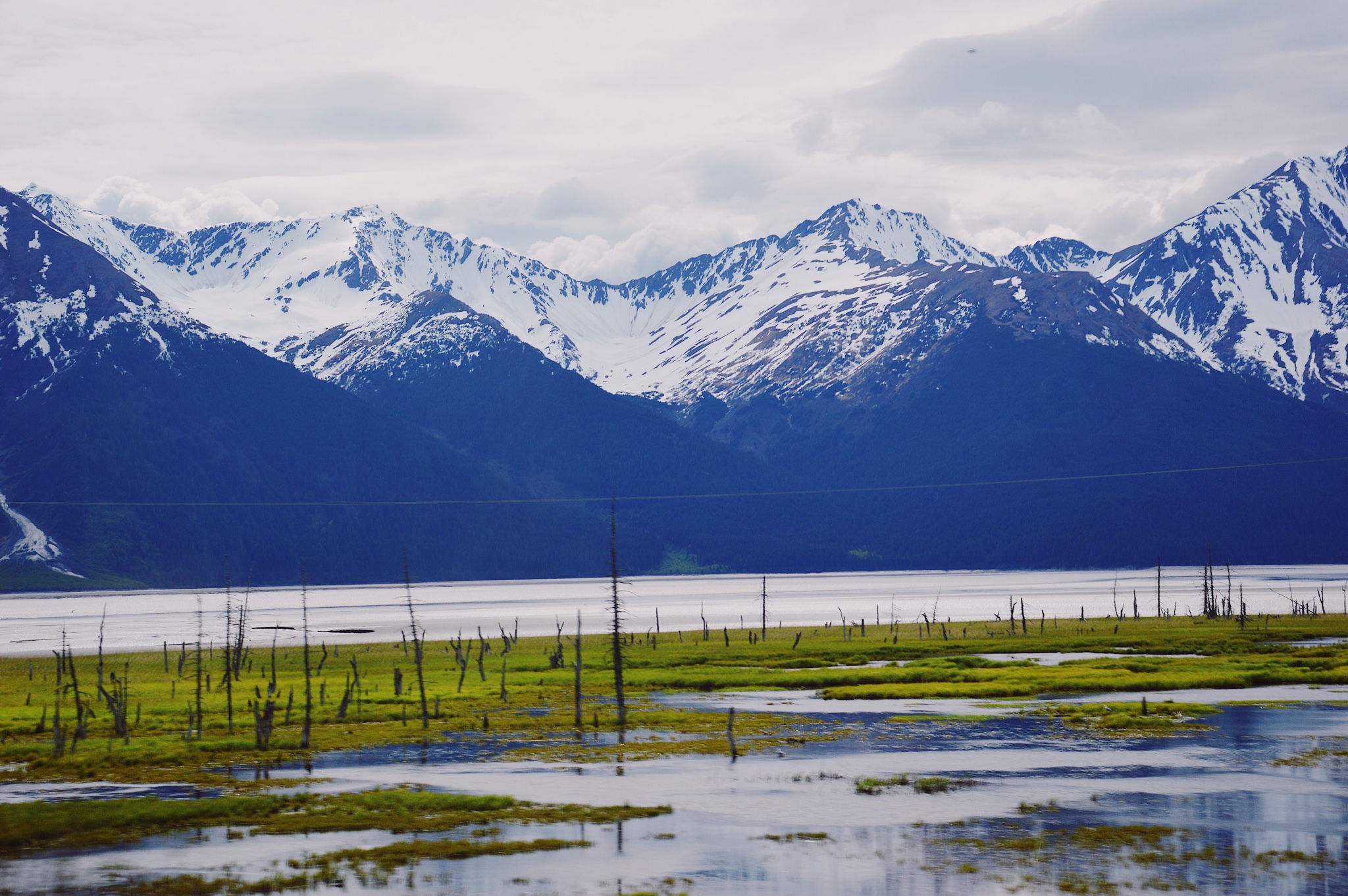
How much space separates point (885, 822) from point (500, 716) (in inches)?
1654

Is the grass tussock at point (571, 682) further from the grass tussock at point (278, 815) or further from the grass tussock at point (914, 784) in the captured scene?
the grass tussock at point (914, 784)

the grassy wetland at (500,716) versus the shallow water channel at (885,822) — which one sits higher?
the grassy wetland at (500,716)

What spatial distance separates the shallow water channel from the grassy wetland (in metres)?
0.85

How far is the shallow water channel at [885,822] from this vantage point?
152 ft

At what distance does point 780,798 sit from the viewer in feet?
200

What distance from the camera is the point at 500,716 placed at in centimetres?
9162

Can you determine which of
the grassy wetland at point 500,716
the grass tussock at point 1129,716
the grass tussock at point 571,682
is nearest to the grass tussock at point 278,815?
the grassy wetland at point 500,716

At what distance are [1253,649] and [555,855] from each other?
339 feet

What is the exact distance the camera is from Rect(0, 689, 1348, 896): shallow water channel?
152ft

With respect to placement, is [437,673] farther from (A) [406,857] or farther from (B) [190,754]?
(A) [406,857]

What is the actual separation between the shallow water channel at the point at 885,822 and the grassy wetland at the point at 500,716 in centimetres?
85

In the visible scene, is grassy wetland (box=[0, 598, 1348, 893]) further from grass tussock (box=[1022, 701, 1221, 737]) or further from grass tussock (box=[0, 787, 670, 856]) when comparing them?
grass tussock (box=[1022, 701, 1221, 737])

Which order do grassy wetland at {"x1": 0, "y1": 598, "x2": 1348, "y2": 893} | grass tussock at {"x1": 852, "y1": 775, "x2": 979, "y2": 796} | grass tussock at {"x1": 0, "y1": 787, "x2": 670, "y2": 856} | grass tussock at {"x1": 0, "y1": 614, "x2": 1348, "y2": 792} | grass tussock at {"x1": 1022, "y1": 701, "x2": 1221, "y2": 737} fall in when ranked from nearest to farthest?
grassy wetland at {"x1": 0, "y1": 598, "x2": 1348, "y2": 893} → grass tussock at {"x1": 0, "y1": 787, "x2": 670, "y2": 856} → grass tussock at {"x1": 852, "y1": 775, "x2": 979, "y2": 796} → grass tussock at {"x1": 0, "y1": 614, "x2": 1348, "y2": 792} → grass tussock at {"x1": 1022, "y1": 701, "x2": 1221, "y2": 737}

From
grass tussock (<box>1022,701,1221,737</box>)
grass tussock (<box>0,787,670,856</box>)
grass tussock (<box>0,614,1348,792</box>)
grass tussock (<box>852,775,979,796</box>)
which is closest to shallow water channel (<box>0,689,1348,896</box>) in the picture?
grass tussock (<box>852,775,979,796</box>)
